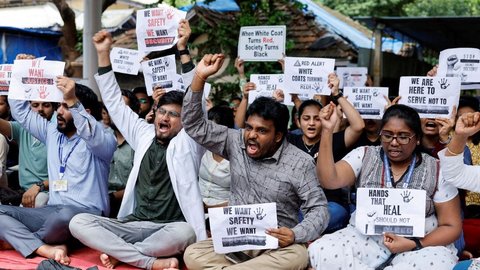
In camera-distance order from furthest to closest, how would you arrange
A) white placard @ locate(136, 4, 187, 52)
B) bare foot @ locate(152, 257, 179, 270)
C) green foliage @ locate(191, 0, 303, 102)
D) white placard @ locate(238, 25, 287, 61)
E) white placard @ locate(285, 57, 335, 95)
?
green foliage @ locate(191, 0, 303, 102)
white placard @ locate(238, 25, 287, 61)
white placard @ locate(285, 57, 335, 95)
white placard @ locate(136, 4, 187, 52)
bare foot @ locate(152, 257, 179, 270)

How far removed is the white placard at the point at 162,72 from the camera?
6863 millimetres

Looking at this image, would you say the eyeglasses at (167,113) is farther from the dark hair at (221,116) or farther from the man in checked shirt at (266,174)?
the dark hair at (221,116)

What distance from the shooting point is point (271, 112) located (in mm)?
4918

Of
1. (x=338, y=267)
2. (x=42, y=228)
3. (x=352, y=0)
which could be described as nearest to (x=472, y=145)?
(x=338, y=267)

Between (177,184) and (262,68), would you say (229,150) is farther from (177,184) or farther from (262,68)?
(262,68)

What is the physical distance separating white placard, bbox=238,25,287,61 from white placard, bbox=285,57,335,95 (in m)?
0.70

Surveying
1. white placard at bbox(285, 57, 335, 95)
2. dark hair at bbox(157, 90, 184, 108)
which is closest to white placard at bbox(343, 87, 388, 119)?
white placard at bbox(285, 57, 335, 95)

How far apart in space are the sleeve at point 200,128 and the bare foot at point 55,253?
59.8 inches

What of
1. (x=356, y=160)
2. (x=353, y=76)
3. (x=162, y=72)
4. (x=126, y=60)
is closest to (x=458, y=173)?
(x=356, y=160)

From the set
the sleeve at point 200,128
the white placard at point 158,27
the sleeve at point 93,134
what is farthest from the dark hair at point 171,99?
the white placard at point 158,27

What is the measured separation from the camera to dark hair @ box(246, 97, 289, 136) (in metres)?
4.91

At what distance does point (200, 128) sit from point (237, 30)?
6971 mm

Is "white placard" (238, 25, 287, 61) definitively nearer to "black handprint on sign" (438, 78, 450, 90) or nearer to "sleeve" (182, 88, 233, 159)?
"black handprint on sign" (438, 78, 450, 90)

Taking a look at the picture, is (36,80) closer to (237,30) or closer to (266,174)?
(266,174)
